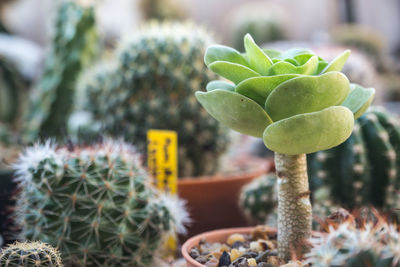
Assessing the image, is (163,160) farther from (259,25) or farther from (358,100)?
(259,25)

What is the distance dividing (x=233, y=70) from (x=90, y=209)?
1.45ft

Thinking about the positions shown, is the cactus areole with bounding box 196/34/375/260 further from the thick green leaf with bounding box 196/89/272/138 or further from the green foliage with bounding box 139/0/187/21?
the green foliage with bounding box 139/0/187/21

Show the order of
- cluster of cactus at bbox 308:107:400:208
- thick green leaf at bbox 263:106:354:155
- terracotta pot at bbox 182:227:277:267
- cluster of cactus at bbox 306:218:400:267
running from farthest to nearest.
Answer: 1. cluster of cactus at bbox 308:107:400:208
2. terracotta pot at bbox 182:227:277:267
3. thick green leaf at bbox 263:106:354:155
4. cluster of cactus at bbox 306:218:400:267

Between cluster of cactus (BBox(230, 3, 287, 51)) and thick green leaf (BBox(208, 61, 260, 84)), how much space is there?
4307 mm

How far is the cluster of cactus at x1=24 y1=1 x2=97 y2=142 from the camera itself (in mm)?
1883

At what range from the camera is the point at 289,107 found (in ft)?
2.23

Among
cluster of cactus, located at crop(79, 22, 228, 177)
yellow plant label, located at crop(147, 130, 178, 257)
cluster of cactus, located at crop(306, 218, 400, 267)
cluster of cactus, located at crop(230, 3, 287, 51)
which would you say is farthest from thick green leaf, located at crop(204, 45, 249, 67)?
cluster of cactus, located at crop(230, 3, 287, 51)

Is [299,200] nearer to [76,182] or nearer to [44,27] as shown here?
[76,182]

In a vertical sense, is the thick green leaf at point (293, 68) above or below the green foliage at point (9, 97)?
below

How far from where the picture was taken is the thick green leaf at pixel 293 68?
0.69 meters

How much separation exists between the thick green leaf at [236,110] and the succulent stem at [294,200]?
79 mm

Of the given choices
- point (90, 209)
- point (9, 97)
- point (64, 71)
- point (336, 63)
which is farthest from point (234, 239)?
point (9, 97)

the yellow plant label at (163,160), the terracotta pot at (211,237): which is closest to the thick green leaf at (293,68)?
the terracotta pot at (211,237)

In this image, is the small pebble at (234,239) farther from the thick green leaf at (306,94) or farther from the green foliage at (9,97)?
the green foliage at (9,97)
